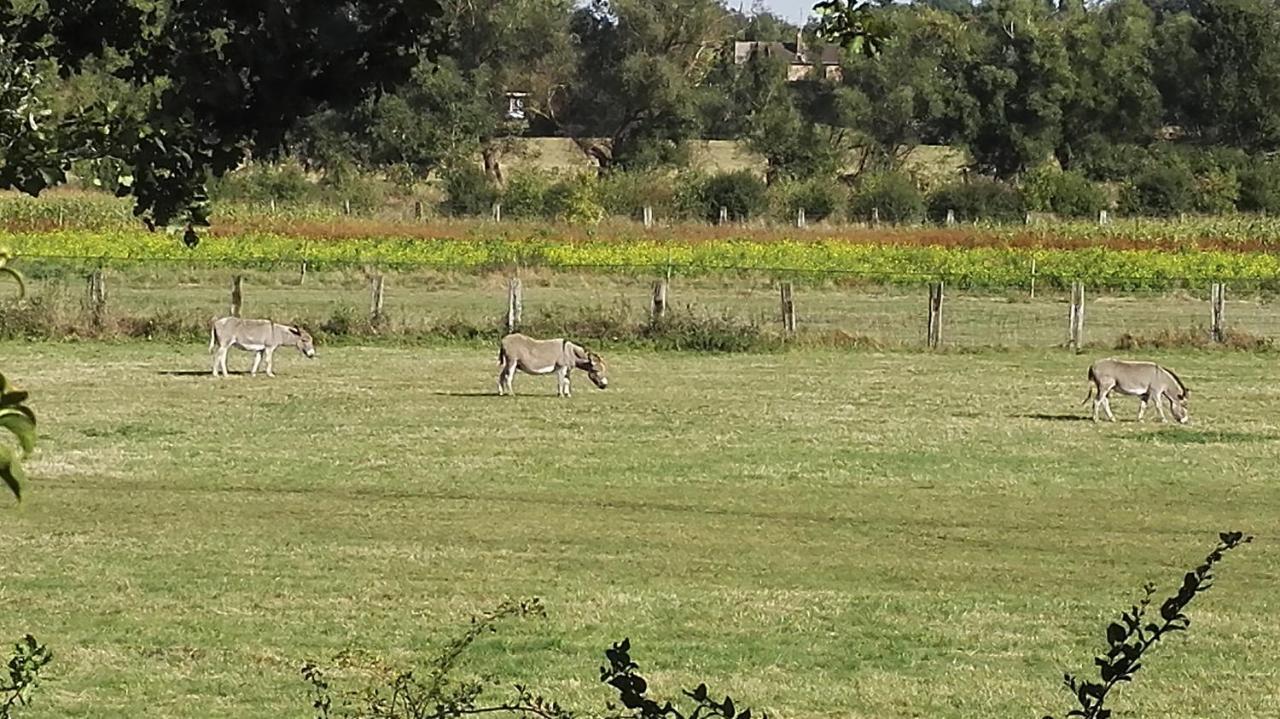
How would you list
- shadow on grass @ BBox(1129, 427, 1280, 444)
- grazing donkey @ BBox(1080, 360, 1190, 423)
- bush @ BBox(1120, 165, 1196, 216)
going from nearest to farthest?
shadow on grass @ BBox(1129, 427, 1280, 444), grazing donkey @ BBox(1080, 360, 1190, 423), bush @ BBox(1120, 165, 1196, 216)

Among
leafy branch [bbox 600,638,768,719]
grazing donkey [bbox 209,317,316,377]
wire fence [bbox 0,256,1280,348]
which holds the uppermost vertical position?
leafy branch [bbox 600,638,768,719]

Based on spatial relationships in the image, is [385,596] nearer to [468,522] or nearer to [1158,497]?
[468,522]

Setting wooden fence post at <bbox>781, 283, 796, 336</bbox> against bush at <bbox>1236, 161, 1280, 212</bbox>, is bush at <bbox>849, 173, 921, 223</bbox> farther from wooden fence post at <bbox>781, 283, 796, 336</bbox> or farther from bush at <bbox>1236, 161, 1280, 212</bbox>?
wooden fence post at <bbox>781, 283, 796, 336</bbox>

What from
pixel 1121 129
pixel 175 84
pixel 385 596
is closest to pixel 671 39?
pixel 1121 129

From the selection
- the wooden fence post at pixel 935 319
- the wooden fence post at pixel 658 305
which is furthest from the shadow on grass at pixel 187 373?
the wooden fence post at pixel 935 319

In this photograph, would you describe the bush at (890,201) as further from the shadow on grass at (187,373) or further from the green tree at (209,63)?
the green tree at (209,63)

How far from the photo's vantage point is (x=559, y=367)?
2469 centimetres

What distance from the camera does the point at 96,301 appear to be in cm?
3109

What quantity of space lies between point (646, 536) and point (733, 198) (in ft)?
158

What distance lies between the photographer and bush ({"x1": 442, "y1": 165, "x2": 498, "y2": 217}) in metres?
63.8

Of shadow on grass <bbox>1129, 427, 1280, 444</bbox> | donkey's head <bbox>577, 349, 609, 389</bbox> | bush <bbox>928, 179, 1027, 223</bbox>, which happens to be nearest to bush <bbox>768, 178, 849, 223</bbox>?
bush <bbox>928, 179, 1027, 223</bbox>

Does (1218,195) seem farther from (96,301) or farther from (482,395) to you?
(482,395)

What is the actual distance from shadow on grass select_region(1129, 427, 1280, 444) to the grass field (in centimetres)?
9

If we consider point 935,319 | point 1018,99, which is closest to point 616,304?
point 935,319
